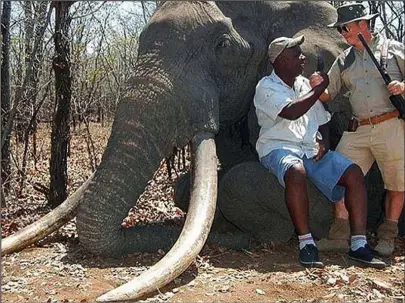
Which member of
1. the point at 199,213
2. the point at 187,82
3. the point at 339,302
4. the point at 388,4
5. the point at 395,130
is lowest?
the point at 339,302

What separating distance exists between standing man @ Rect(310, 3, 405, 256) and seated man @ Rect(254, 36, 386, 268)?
23 centimetres

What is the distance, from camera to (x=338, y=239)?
20.4ft

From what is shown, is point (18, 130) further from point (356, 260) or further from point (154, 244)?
Answer: point (356, 260)

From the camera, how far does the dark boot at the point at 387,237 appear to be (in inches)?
240

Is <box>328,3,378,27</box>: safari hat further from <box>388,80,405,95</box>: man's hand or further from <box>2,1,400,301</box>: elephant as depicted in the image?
<box>2,1,400,301</box>: elephant

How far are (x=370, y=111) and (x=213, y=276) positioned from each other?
2028mm

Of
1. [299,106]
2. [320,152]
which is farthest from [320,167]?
[299,106]

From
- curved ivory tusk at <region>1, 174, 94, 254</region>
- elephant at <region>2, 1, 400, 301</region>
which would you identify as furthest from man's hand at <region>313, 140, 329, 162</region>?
curved ivory tusk at <region>1, 174, 94, 254</region>

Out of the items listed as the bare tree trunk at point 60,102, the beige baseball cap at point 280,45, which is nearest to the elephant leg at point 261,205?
the beige baseball cap at point 280,45

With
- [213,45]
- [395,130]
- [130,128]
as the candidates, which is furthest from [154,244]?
[395,130]

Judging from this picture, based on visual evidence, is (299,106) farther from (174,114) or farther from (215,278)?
(215,278)

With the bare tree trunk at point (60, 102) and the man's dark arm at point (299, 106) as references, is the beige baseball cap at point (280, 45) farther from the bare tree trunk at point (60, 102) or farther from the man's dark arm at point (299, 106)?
the bare tree trunk at point (60, 102)

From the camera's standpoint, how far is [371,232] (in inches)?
272

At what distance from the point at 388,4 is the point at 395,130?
9.64 meters
